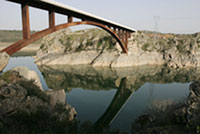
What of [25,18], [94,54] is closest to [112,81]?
[94,54]

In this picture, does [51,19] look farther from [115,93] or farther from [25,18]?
[115,93]

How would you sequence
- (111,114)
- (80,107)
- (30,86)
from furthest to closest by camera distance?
1. (80,107)
2. (111,114)
3. (30,86)

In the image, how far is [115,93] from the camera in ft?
78.6

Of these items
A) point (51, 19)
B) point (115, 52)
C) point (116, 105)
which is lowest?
point (116, 105)

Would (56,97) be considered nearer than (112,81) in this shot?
Yes

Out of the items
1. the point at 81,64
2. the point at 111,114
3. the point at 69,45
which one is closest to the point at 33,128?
the point at 111,114

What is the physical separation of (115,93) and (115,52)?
22.8 meters

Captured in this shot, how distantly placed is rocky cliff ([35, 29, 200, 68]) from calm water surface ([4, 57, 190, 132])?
1018 cm

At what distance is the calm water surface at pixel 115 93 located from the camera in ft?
50.2

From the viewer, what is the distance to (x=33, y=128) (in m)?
7.27

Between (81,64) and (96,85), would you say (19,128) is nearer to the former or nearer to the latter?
(96,85)

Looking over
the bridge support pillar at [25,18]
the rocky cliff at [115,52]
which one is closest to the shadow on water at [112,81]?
the rocky cliff at [115,52]

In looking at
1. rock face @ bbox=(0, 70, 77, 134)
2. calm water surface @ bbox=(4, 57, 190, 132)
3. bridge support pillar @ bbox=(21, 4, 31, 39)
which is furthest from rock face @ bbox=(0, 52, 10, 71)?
calm water surface @ bbox=(4, 57, 190, 132)

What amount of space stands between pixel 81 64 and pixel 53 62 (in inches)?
336
